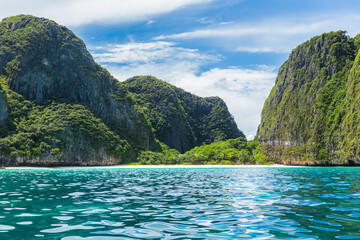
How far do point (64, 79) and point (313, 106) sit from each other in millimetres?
131997

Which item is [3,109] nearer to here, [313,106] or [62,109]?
[62,109]

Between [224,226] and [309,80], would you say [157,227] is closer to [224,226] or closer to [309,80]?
[224,226]

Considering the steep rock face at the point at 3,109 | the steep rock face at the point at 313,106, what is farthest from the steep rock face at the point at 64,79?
the steep rock face at the point at 313,106

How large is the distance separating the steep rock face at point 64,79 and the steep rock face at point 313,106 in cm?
7773

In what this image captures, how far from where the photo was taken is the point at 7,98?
417 ft

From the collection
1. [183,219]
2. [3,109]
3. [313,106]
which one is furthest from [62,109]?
[183,219]

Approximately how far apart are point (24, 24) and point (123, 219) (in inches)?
7695

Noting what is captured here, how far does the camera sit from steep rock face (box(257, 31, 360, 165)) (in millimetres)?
115688

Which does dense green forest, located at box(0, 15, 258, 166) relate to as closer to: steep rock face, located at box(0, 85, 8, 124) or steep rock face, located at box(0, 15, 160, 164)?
steep rock face, located at box(0, 15, 160, 164)

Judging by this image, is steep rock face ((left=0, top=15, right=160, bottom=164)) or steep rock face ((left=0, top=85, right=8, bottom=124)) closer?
steep rock face ((left=0, top=85, right=8, bottom=124))

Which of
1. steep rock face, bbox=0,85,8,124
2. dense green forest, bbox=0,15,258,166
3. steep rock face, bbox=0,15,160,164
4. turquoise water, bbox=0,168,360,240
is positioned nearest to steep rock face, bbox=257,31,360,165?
dense green forest, bbox=0,15,258,166

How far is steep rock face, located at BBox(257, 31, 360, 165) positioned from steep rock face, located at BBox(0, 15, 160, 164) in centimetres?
7773

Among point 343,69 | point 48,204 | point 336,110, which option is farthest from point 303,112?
point 48,204

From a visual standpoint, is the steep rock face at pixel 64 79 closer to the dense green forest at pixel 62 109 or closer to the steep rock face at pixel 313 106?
the dense green forest at pixel 62 109
